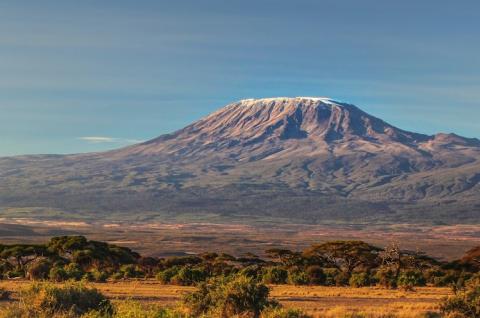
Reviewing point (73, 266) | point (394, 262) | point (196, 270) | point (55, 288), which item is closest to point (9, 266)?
point (73, 266)

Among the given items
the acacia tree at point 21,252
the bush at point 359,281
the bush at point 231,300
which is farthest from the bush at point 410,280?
the acacia tree at point 21,252

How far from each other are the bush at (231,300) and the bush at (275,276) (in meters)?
22.8

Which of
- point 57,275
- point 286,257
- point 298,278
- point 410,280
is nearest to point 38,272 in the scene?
point 57,275

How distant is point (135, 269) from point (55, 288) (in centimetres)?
3191

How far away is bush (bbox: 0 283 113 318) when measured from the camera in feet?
64.3

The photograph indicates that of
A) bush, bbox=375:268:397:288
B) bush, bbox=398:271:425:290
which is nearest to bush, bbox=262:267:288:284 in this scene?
bush, bbox=375:268:397:288

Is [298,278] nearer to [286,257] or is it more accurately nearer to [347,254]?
Answer: [347,254]

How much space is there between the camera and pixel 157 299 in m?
31.2

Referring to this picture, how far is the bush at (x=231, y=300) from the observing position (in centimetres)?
2242

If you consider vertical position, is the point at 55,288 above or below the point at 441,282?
above

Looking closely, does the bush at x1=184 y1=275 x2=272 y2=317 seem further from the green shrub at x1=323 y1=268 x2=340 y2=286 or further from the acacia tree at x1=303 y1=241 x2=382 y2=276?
the acacia tree at x1=303 y1=241 x2=382 y2=276

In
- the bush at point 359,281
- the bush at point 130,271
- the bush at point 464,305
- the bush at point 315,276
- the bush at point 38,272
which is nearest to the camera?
the bush at point 464,305

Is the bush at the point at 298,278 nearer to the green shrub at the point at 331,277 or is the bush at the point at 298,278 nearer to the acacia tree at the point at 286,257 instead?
the green shrub at the point at 331,277

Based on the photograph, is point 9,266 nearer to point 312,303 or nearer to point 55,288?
point 312,303
